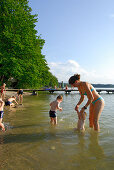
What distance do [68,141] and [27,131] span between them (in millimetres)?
1912

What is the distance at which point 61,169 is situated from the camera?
3012 mm

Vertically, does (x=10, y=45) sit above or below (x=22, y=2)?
below

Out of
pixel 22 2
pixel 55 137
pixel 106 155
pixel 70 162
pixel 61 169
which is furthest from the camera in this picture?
pixel 22 2

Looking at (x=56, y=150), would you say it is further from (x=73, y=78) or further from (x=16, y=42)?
(x=16, y=42)

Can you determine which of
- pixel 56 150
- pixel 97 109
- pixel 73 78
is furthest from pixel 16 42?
pixel 56 150

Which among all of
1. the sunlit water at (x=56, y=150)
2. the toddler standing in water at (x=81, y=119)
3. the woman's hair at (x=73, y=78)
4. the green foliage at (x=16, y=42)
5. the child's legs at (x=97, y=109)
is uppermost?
the green foliage at (x=16, y=42)

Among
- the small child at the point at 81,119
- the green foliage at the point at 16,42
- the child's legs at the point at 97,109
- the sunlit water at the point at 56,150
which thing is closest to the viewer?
the sunlit water at the point at 56,150

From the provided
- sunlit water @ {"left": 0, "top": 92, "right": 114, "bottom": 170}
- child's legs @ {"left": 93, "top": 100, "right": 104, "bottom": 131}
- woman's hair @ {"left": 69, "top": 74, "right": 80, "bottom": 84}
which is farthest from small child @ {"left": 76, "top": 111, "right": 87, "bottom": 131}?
woman's hair @ {"left": 69, "top": 74, "right": 80, "bottom": 84}

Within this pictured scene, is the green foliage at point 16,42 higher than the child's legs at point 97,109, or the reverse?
the green foliage at point 16,42

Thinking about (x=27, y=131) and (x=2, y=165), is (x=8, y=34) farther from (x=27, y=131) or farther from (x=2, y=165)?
(x=2, y=165)

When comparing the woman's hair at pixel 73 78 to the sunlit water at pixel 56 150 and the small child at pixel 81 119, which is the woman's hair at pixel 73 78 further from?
the sunlit water at pixel 56 150

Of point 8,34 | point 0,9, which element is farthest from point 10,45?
point 0,9

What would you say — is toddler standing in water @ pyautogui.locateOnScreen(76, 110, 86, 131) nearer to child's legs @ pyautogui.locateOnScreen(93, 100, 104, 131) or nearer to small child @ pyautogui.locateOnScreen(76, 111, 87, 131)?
small child @ pyautogui.locateOnScreen(76, 111, 87, 131)

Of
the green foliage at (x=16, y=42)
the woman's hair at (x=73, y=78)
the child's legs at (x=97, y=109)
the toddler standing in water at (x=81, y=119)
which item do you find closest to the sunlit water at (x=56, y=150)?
the toddler standing in water at (x=81, y=119)
